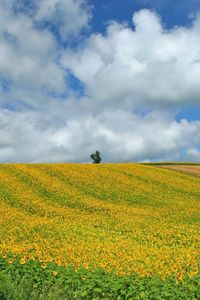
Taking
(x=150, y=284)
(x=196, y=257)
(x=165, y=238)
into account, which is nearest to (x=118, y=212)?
(x=165, y=238)

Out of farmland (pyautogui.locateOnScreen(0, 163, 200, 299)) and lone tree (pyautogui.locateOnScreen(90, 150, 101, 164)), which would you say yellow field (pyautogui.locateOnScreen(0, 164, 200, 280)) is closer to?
farmland (pyautogui.locateOnScreen(0, 163, 200, 299))

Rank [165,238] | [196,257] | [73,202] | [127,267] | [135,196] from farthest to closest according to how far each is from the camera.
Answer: [135,196] → [73,202] → [165,238] → [196,257] → [127,267]

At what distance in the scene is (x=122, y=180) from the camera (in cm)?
4378

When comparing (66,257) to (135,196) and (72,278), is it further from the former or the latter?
(135,196)

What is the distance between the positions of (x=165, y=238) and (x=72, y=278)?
10119 millimetres

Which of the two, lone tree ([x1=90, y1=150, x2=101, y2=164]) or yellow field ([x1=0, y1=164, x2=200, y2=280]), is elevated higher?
lone tree ([x1=90, y1=150, x2=101, y2=164])

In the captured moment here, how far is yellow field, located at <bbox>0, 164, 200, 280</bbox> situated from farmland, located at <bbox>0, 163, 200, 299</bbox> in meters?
0.05

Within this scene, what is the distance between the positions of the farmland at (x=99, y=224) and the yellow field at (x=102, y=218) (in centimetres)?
5

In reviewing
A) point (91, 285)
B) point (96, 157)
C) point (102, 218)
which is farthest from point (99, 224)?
point (96, 157)

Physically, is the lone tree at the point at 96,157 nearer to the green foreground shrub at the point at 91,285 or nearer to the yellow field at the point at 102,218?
the yellow field at the point at 102,218

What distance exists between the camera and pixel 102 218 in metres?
27.4

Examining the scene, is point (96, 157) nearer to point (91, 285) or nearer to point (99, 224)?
point (99, 224)

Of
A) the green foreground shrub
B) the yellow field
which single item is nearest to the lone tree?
the yellow field

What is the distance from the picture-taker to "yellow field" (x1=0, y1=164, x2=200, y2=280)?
16344 millimetres
